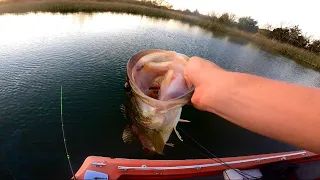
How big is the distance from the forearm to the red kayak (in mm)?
3767

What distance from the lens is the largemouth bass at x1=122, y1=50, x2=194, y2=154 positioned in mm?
1542

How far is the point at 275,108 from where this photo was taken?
740mm

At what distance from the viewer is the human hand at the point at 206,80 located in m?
0.87

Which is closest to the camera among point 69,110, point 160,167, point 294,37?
point 160,167

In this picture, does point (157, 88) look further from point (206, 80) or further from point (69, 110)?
point (69, 110)

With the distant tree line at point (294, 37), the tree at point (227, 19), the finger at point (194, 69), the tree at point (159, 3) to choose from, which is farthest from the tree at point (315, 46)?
the finger at point (194, 69)

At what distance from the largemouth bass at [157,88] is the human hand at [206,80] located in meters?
0.41

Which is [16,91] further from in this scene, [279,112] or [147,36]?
[147,36]

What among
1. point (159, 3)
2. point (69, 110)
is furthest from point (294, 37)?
point (69, 110)

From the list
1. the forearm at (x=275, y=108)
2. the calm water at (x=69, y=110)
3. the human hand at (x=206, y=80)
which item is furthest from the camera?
the calm water at (x=69, y=110)

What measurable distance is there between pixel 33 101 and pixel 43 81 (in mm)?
1510

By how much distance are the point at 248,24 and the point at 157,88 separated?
41388mm

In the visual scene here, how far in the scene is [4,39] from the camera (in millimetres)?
14555

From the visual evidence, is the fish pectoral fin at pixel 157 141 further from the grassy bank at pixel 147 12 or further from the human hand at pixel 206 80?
the grassy bank at pixel 147 12
